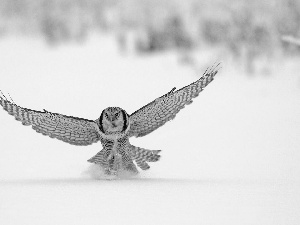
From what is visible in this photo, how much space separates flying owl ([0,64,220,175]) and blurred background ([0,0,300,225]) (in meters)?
0.15

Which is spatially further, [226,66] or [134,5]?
[134,5]

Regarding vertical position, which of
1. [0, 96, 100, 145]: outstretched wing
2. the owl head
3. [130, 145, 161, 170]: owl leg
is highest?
[0, 96, 100, 145]: outstretched wing

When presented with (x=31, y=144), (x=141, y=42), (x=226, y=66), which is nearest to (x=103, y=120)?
(x=31, y=144)

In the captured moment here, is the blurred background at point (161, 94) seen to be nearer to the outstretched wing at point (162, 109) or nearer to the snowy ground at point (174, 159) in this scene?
the snowy ground at point (174, 159)

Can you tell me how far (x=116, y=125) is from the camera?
11.8 feet

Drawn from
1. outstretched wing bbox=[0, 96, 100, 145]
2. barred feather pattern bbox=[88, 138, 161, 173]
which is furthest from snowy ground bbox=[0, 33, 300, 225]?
outstretched wing bbox=[0, 96, 100, 145]

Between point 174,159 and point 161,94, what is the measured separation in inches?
158

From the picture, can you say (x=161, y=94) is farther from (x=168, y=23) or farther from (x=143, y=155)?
(x=143, y=155)

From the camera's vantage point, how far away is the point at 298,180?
3643 millimetres

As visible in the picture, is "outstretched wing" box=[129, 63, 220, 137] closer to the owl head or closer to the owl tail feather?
the owl head

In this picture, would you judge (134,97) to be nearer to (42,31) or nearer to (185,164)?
(185,164)

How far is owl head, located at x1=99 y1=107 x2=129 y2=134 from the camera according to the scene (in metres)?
3.53

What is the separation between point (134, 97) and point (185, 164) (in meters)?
4.01

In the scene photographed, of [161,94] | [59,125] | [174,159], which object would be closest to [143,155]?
[59,125]
